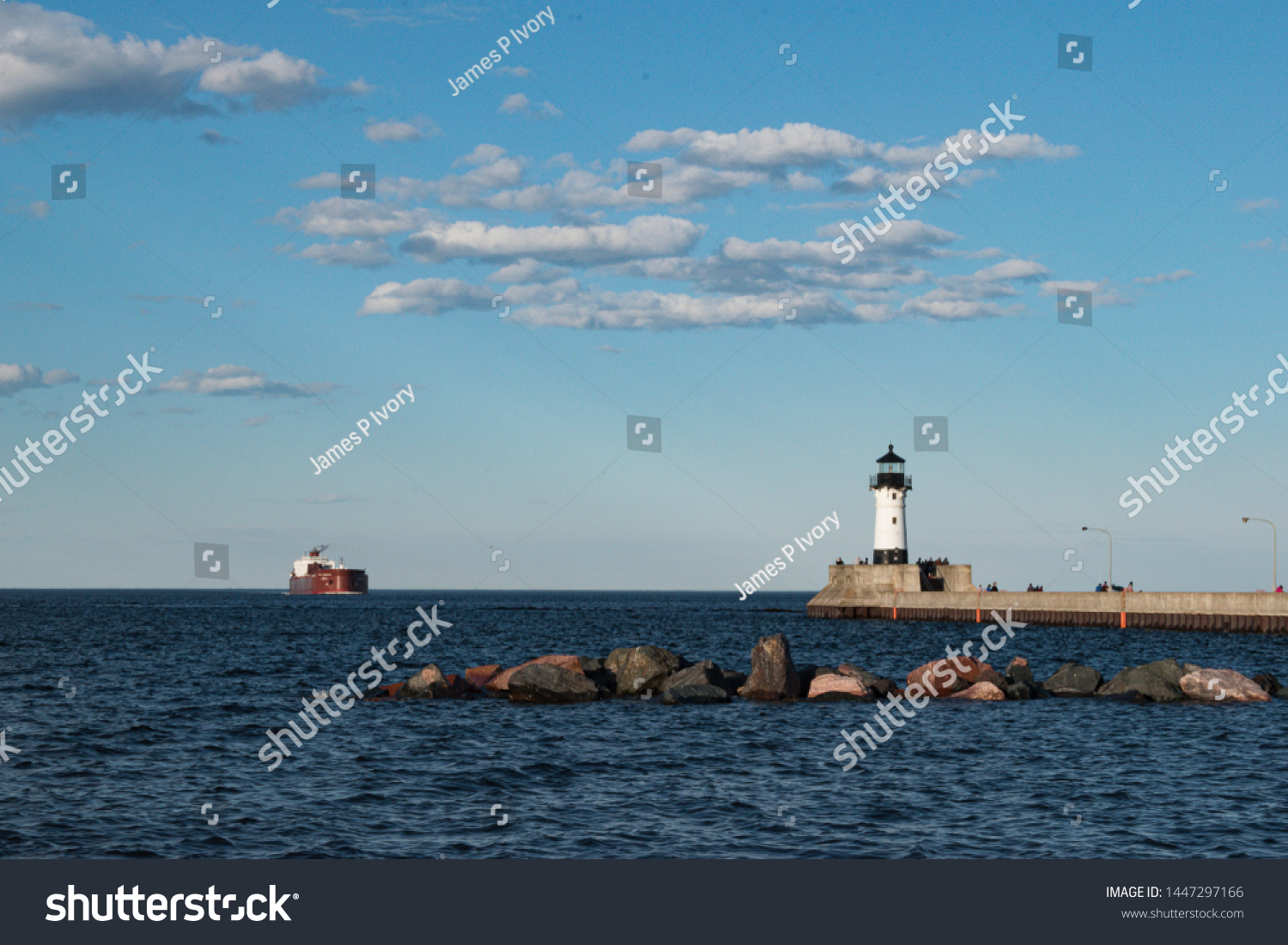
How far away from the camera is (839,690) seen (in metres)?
36.7

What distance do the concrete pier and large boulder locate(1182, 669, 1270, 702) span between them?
4021cm

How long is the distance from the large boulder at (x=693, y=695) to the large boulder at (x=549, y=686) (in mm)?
2540

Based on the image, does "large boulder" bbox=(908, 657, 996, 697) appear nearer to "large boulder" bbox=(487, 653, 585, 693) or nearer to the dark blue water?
the dark blue water

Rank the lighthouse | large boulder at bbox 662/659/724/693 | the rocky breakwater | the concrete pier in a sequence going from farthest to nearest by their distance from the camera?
the lighthouse < the concrete pier < large boulder at bbox 662/659/724/693 < the rocky breakwater

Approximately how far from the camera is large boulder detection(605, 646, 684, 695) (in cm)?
3812

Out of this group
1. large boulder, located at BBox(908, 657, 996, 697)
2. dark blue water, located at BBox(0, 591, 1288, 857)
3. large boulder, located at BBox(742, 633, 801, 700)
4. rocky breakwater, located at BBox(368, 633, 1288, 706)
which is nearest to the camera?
dark blue water, located at BBox(0, 591, 1288, 857)

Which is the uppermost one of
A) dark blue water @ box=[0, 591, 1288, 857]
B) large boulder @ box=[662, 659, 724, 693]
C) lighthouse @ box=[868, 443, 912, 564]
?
lighthouse @ box=[868, 443, 912, 564]

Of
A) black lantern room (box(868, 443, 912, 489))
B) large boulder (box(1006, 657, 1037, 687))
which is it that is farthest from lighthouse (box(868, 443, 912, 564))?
large boulder (box(1006, 657, 1037, 687))

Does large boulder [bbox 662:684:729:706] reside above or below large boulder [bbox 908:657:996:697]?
below

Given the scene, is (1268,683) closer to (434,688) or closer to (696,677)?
(696,677)

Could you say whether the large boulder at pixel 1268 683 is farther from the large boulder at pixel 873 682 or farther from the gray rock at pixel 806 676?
the gray rock at pixel 806 676

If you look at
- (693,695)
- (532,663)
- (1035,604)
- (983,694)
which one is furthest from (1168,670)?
(1035,604)

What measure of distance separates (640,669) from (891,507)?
63.5m

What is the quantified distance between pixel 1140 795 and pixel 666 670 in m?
19.0
